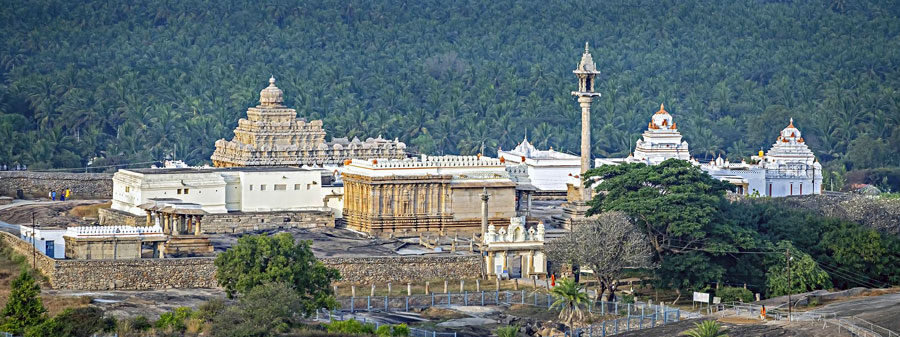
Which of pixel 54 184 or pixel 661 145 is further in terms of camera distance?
pixel 661 145

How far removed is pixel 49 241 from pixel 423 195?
1554cm

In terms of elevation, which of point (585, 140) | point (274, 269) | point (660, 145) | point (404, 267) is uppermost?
point (660, 145)

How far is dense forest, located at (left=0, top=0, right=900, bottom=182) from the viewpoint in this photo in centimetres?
12594

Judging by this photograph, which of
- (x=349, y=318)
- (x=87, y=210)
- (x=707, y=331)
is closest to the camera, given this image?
(x=707, y=331)

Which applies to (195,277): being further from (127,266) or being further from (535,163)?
(535,163)

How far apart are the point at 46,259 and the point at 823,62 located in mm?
117202

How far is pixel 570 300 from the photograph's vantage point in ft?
213

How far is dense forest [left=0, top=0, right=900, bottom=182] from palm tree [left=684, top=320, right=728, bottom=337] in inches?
2170

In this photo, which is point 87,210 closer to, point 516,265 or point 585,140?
point 516,265

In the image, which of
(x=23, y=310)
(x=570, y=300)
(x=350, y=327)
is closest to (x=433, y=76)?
(x=570, y=300)

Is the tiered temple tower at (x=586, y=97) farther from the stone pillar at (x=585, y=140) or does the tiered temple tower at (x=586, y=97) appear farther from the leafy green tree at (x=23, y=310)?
the leafy green tree at (x=23, y=310)

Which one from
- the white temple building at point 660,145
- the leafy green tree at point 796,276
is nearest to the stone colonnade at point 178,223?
the leafy green tree at point 796,276

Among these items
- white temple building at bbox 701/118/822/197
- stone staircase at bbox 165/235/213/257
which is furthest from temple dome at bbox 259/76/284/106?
stone staircase at bbox 165/235/213/257

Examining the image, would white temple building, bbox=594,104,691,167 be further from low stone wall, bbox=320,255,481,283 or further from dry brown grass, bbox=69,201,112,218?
low stone wall, bbox=320,255,481,283
